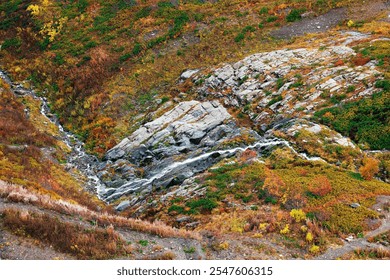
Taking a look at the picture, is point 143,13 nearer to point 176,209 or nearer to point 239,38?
point 239,38

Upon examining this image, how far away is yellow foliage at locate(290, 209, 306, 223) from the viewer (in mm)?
17578

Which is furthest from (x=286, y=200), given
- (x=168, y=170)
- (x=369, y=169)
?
(x=168, y=170)

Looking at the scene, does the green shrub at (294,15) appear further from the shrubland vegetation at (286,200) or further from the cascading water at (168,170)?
the shrubland vegetation at (286,200)

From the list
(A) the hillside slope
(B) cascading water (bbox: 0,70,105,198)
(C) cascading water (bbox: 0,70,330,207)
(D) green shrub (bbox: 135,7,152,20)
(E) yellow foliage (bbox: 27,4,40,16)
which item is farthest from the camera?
(E) yellow foliage (bbox: 27,4,40,16)

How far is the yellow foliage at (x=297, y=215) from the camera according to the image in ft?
57.7

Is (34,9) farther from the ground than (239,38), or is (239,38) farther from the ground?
(34,9)

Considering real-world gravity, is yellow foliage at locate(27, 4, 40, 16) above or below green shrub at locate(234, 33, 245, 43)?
above

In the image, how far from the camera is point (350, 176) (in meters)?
21.4

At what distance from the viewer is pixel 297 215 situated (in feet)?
58.4

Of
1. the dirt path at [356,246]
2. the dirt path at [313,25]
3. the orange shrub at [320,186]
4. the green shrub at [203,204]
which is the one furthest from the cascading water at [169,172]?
the dirt path at [313,25]

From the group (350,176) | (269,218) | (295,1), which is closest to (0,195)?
(269,218)

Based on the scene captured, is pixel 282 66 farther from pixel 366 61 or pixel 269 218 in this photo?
pixel 269 218

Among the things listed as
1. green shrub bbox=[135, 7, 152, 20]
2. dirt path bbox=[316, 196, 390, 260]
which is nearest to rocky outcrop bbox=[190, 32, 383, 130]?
dirt path bbox=[316, 196, 390, 260]

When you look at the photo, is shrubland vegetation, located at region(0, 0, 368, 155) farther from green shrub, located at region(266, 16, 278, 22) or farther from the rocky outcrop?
the rocky outcrop
